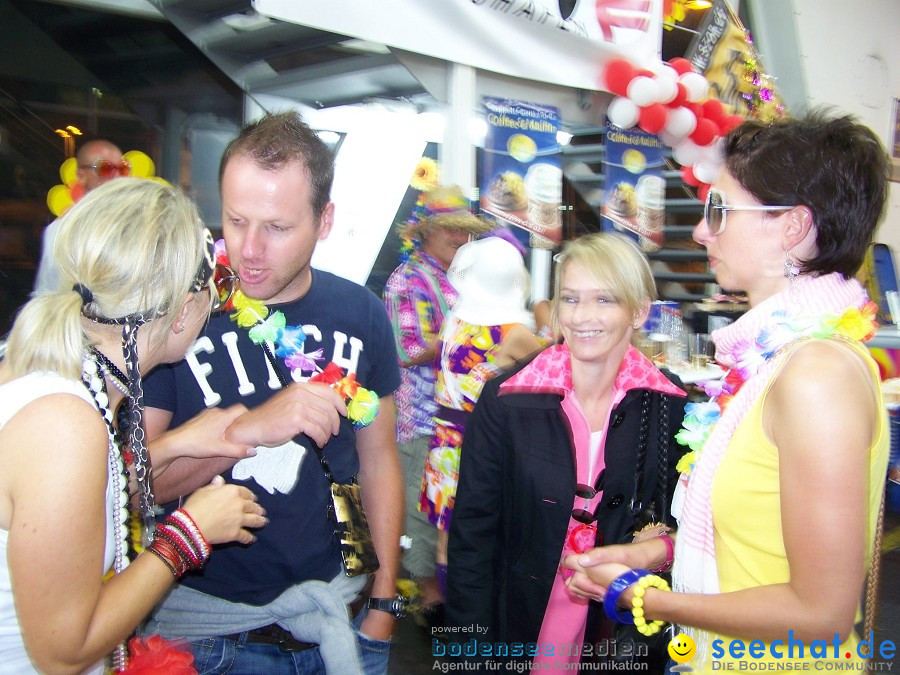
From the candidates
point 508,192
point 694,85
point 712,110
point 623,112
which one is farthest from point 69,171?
point 712,110

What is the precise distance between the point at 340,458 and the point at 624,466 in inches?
31.8

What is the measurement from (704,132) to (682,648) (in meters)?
5.42

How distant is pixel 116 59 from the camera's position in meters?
4.32

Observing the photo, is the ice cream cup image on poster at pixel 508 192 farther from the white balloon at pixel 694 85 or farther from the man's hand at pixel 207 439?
the man's hand at pixel 207 439

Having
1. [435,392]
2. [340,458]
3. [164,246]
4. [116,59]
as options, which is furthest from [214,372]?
[116,59]

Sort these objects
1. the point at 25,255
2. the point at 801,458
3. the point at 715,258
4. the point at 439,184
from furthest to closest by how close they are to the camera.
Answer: the point at 439,184 < the point at 25,255 < the point at 715,258 < the point at 801,458

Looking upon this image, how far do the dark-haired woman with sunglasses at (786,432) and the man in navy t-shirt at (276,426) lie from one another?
0.63 meters

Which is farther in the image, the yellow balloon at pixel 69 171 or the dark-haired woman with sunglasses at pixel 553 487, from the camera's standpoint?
the yellow balloon at pixel 69 171

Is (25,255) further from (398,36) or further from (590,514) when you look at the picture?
(590,514)

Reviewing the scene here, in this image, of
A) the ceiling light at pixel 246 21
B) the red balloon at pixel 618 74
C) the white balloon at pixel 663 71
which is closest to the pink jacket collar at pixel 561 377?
the ceiling light at pixel 246 21

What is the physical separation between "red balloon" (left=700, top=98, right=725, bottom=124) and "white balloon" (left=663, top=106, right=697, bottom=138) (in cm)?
19

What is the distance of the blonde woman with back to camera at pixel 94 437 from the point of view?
1091mm

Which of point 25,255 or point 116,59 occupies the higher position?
point 116,59

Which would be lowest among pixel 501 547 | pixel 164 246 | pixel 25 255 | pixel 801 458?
pixel 501 547
